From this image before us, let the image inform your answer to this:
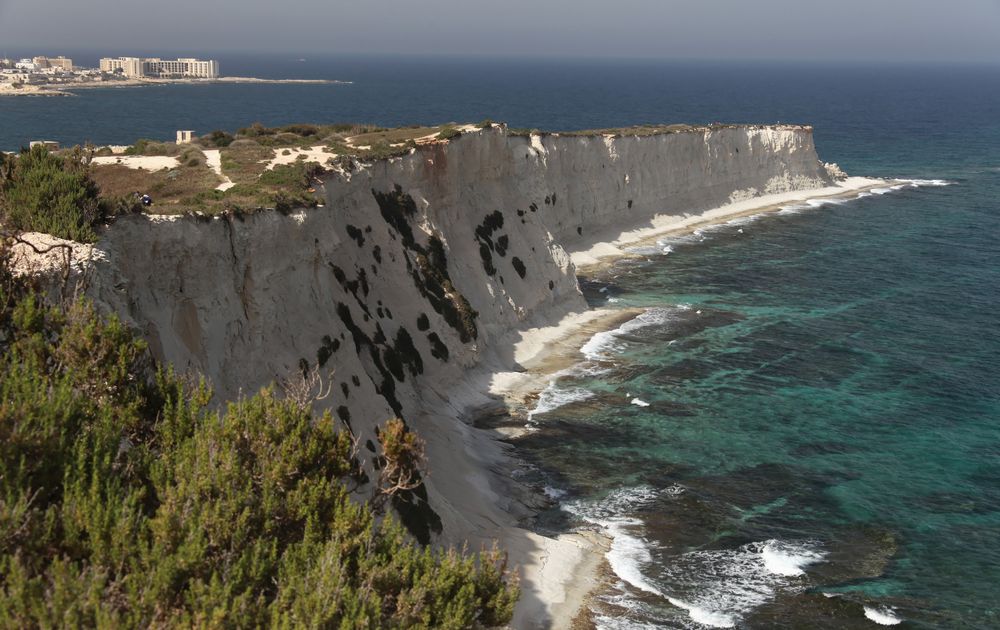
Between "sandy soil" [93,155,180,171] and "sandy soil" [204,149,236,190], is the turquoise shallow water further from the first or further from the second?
"sandy soil" [93,155,180,171]

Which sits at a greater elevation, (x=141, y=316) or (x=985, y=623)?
(x=141, y=316)

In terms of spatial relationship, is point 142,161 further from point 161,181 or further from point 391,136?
point 391,136

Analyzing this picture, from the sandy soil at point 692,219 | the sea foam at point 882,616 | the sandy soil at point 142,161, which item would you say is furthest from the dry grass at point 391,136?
the sea foam at point 882,616

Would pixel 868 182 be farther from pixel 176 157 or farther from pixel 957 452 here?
pixel 176 157

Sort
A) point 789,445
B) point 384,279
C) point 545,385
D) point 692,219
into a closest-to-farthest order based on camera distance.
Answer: point 789,445
point 384,279
point 545,385
point 692,219

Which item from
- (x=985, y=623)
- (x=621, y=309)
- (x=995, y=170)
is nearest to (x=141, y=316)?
(x=985, y=623)

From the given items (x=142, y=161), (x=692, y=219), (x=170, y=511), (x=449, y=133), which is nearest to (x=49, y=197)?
(x=170, y=511)

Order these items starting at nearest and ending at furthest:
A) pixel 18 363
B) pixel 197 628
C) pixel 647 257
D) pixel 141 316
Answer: pixel 197 628
pixel 18 363
pixel 141 316
pixel 647 257

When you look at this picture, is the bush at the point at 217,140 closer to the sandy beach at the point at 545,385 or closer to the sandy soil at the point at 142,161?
the sandy soil at the point at 142,161
